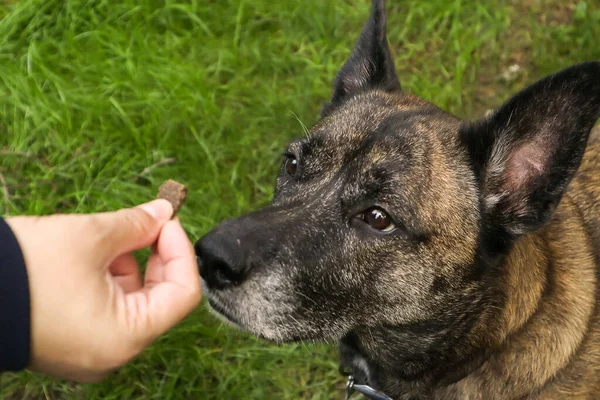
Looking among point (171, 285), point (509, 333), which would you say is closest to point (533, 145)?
point (509, 333)

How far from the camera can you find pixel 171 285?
2676mm

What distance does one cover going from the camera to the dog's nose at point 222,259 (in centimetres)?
254

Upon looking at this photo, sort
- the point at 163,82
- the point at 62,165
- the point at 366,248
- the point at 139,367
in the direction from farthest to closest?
1. the point at 163,82
2. the point at 62,165
3. the point at 139,367
4. the point at 366,248

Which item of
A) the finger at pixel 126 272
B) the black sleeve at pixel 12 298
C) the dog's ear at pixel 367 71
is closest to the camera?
the black sleeve at pixel 12 298

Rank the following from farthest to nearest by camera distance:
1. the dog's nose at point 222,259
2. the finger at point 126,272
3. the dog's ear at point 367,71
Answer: the dog's ear at point 367,71, the finger at point 126,272, the dog's nose at point 222,259

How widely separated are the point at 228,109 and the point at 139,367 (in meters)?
2.21

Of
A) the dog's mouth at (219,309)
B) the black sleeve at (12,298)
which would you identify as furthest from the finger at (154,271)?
the black sleeve at (12,298)

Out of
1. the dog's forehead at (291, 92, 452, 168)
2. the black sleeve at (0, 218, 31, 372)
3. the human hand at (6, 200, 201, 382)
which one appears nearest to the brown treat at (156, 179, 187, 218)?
the human hand at (6, 200, 201, 382)

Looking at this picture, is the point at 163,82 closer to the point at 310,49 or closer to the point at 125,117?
the point at 125,117

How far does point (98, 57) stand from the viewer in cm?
487

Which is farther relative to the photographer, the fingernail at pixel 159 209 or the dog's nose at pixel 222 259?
the fingernail at pixel 159 209

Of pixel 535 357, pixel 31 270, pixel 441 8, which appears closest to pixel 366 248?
pixel 535 357

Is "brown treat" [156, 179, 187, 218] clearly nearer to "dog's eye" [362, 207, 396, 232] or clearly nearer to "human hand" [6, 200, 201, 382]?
"human hand" [6, 200, 201, 382]

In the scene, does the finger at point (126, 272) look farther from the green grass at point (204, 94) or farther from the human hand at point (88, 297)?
the green grass at point (204, 94)
